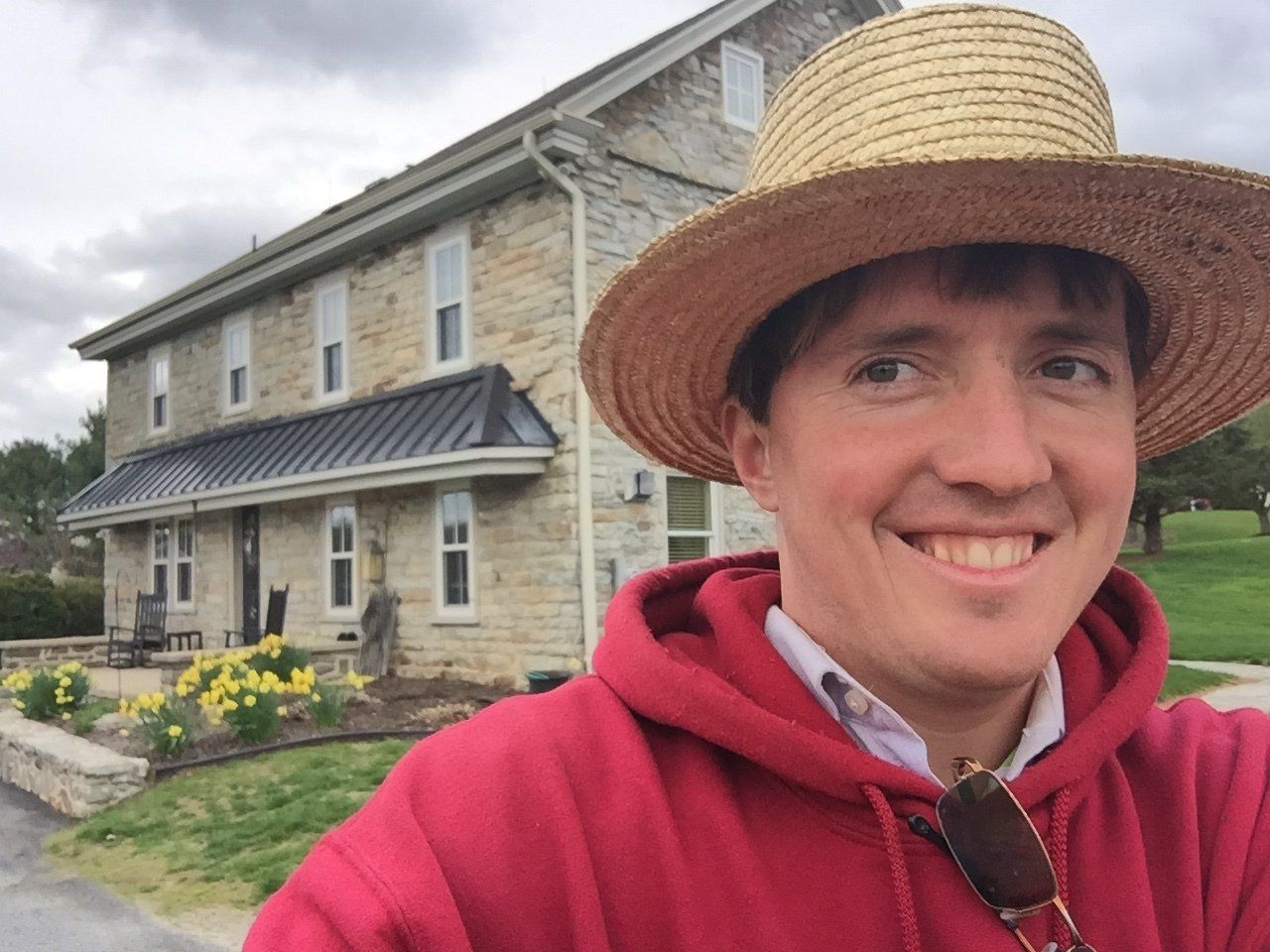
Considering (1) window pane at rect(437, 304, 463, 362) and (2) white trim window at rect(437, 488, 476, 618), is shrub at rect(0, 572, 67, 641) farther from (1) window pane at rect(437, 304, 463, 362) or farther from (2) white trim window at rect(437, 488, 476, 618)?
(1) window pane at rect(437, 304, 463, 362)

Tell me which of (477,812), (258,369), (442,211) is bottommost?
(477,812)

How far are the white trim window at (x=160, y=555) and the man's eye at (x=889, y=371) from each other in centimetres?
1698

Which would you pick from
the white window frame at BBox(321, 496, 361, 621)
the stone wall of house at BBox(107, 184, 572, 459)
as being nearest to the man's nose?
the stone wall of house at BBox(107, 184, 572, 459)

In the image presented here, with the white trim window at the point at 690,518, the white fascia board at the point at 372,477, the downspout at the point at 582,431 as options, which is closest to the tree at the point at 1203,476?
the white trim window at the point at 690,518

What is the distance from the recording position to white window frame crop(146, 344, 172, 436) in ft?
55.8

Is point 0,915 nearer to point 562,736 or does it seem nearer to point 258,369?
point 562,736

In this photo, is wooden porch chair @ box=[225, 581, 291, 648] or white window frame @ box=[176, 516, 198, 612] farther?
white window frame @ box=[176, 516, 198, 612]

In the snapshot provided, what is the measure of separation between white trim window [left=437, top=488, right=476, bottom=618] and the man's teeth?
9.95 m

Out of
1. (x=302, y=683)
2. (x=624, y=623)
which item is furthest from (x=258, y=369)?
(x=624, y=623)

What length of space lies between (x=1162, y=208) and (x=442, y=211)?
10.8 meters

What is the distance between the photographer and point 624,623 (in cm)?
156

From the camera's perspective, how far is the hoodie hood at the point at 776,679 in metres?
1.32

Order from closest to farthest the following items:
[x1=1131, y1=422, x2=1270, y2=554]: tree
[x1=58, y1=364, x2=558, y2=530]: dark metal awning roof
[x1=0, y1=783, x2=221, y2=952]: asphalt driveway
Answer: [x1=0, y1=783, x2=221, y2=952]: asphalt driveway, [x1=58, y1=364, x2=558, y2=530]: dark metal awning roof, [x1=1131, y1=422, x2=1270, y2=554]: tree

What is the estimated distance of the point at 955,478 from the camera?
134 centimetres
